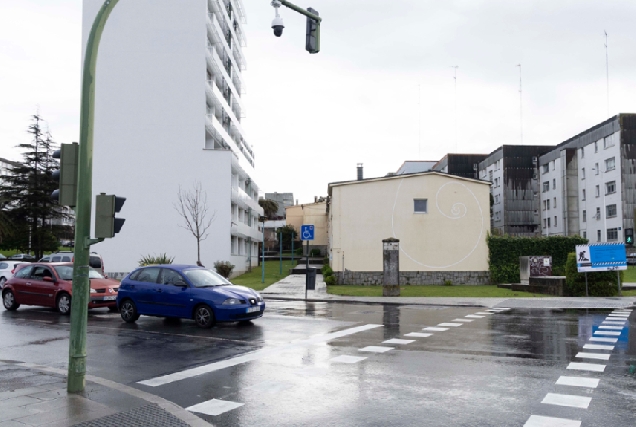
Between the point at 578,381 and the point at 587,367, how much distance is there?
4.00 ft

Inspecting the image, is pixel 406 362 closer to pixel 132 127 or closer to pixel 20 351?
pixel 20 351

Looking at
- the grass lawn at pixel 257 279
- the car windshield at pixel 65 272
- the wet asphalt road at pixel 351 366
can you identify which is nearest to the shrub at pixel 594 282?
the wet asphalt road at pixel 351 366

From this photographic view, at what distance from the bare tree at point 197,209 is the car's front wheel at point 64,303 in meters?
23.4

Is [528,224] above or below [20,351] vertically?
above

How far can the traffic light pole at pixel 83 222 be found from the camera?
24.6 ft

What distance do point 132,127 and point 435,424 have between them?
41.3 meters

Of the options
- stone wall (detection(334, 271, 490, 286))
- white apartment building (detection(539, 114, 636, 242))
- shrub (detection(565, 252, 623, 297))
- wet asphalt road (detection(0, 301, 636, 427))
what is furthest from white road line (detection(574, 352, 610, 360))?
white apartment building (detection(539, 114, 636, 242))

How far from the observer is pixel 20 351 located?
1127 cm

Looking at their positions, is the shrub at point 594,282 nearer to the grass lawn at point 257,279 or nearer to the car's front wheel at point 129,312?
the grass lawn at point 257,279

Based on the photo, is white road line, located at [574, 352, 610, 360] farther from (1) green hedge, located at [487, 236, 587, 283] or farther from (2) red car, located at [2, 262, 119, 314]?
(1) green hedge, located at [487, 236, 587, 283]

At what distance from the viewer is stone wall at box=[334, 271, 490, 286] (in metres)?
32.5

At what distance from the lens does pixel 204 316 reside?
573 inches

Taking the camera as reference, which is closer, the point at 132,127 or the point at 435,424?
the point at 435,424

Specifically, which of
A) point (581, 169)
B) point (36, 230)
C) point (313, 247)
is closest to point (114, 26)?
point (36, 230)
